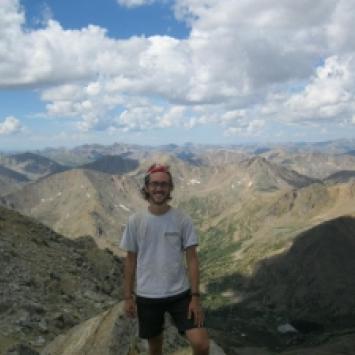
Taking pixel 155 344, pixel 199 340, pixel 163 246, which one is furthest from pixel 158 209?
pixel 155 344

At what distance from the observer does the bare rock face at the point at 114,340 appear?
52.8 ft

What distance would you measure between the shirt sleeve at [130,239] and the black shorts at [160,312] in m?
1.21

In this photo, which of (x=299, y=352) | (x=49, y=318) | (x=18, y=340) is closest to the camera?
(x=18, y=340)

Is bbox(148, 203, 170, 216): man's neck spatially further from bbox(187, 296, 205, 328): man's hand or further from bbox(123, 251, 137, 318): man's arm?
bbox(187, 296, 205, 328): man's hand

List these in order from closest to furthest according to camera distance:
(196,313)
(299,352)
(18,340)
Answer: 1. (196,313)
2. (18,340)
3. (299,352)

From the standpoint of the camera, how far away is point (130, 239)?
42.1ft

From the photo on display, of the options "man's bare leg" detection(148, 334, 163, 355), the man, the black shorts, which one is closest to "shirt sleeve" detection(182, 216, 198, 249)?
the man

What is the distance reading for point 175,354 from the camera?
16.8 m

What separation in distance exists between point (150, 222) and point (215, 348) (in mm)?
5516

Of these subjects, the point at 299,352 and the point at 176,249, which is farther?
the point at 299,352

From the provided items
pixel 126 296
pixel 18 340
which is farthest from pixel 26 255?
pixel 126 296

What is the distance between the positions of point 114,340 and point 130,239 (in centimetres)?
479

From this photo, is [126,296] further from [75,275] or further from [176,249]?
[75,275]

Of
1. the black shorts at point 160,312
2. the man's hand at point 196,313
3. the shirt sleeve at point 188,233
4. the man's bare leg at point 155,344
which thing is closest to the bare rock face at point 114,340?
the man's bare leg at point 155,344
